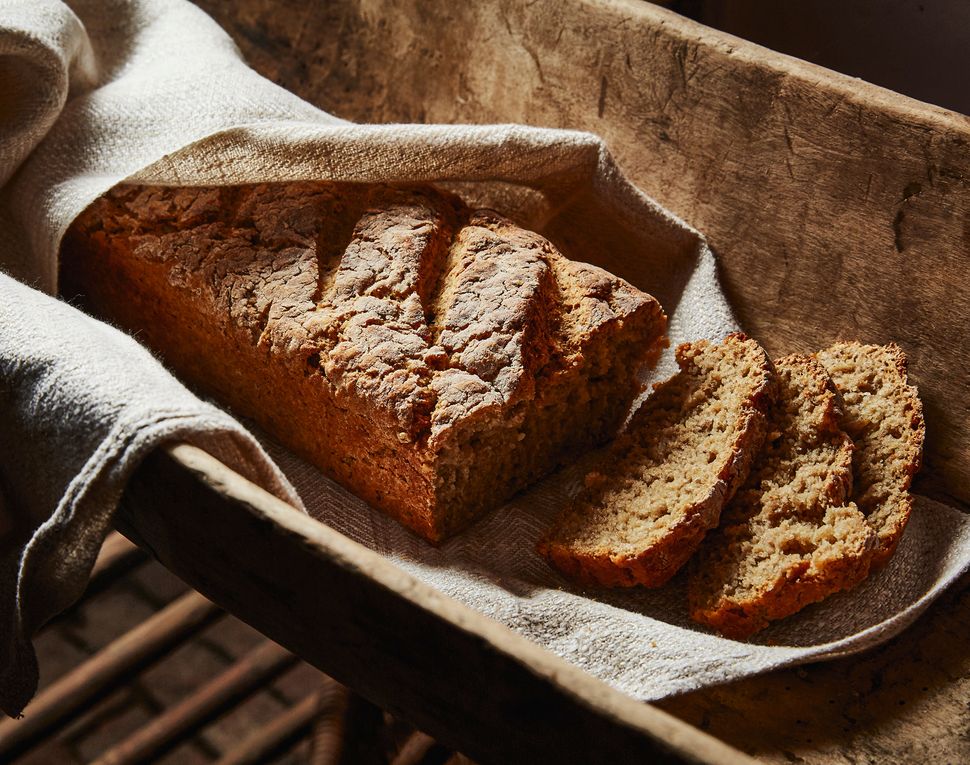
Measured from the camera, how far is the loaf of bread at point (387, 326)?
6.07ft

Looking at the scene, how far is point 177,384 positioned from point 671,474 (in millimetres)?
950

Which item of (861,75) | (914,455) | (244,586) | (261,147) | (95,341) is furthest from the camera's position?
(861,75)

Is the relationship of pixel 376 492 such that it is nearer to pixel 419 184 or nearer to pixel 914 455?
pixel 419 184

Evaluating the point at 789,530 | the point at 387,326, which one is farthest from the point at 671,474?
the point at 387,326

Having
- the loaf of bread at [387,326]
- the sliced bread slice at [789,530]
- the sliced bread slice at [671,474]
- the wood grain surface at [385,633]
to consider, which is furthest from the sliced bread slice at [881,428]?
the wood grain surface at [385,633]

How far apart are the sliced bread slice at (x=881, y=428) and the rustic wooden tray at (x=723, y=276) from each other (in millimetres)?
90

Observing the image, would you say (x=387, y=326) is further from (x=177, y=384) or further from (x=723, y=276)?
(x=723, y=276)

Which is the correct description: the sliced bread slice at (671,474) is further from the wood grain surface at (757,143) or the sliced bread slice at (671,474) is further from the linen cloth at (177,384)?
the wood grain surface at (757,143)

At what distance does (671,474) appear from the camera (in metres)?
1.95

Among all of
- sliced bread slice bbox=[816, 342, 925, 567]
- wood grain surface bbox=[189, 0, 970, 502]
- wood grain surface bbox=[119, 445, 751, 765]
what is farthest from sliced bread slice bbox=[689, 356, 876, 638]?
wood grain surface bbox=[119, 445, 751, 765]

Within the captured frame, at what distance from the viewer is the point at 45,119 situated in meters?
2.25

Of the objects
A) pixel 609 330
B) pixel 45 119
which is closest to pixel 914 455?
pixel 609 330

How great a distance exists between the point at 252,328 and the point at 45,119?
0.77 m

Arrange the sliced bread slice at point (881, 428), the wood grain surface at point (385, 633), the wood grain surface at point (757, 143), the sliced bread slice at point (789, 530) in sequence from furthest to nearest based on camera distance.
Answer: the wood grain surface at point (757, 143), the sliced bread slice at point (881, 428), the sliced bread slice at point (789, 530), the wood grain surface at point (385, 633)
